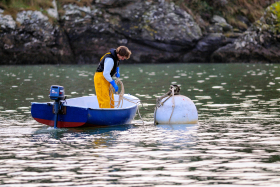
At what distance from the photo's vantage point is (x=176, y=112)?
36.8ft

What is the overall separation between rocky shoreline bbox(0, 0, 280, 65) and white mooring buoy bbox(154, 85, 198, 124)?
31.6m

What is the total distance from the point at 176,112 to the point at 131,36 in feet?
109

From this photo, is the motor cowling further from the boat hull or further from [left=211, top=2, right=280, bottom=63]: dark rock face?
[left=211, top=2, right=280, bottom=63]: dark rock face

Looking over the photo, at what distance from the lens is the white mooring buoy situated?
11.2 meters

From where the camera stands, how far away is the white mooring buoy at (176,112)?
11188 millimetres

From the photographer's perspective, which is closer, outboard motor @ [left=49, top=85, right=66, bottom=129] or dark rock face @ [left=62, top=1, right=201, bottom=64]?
outboard motor @ [left=49, top=85, right=66, bottom=129]

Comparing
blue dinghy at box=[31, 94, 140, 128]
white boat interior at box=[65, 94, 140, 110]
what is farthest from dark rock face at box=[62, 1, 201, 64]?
blue dinghy at box=[31, 94, 140, 128]

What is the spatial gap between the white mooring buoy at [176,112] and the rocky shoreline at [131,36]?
104ft

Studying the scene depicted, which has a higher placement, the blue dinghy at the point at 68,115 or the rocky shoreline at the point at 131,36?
the rocky shoreline at the point at 131,36

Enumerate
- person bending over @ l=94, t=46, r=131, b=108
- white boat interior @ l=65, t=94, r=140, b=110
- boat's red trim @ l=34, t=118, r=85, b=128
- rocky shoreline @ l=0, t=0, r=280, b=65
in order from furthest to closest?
rocky shoreline @ l=0, t=0, r=280, b=65
white boat interior @ l=65, t=94, r=140, b=110
person bending over @ l=94, t=46, r=131, b=108
boat's red trim @ l=34, t=118, r=85, b=128

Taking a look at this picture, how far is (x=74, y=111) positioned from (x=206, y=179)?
4870 millimetres

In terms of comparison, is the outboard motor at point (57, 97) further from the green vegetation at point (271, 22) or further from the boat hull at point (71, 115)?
the green vegetation at point (271, 22)

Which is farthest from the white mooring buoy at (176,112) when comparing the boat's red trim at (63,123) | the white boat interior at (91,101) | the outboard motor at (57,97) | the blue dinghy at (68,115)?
the outboard motor at (57,97)

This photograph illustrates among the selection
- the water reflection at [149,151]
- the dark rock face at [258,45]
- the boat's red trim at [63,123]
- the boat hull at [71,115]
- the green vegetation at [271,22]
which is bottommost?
the water reflection at [149,151]
